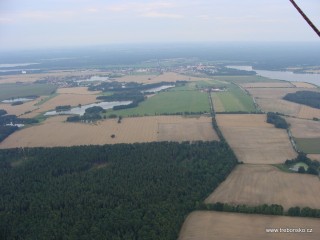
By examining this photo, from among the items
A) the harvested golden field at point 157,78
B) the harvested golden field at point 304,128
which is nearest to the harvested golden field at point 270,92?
the harvested golden field at point 304,128

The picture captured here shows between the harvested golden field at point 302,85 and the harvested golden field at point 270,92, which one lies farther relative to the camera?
the harvested golden field at point 302,85

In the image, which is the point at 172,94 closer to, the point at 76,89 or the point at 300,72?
the point at 76,89

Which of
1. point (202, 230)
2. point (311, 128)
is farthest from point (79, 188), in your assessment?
point (311, 128)

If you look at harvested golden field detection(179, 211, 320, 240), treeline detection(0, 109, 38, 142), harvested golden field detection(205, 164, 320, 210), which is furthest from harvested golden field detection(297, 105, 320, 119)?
treeline detection(0, 109, 38, 142)

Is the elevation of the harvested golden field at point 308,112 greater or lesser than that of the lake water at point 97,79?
lesser

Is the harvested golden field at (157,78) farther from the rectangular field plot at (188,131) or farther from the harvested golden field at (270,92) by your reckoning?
the rectangular field plot at (188,131)

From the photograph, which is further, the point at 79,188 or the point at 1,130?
the point at 1,130
